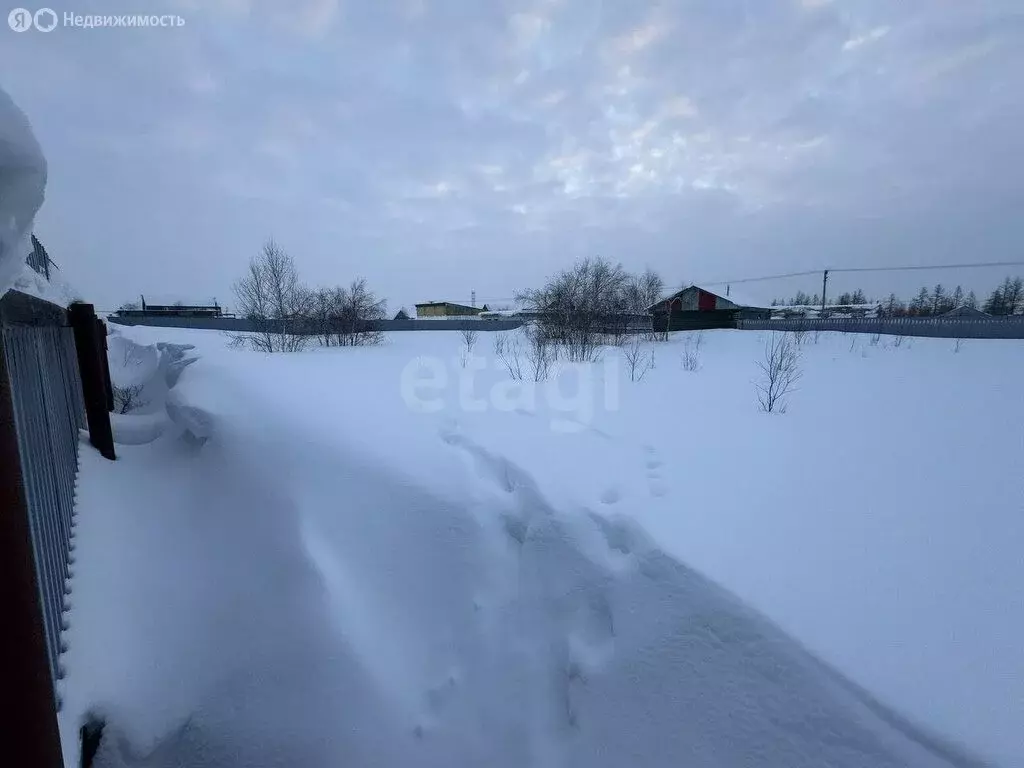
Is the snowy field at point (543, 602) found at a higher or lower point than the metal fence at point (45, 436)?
lower

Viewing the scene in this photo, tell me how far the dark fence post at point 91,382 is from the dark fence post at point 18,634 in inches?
133

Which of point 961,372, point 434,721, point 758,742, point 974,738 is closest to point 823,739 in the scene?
point 758,742

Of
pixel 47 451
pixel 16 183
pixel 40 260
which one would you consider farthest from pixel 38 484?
pixel 40 260

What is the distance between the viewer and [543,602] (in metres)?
2.02

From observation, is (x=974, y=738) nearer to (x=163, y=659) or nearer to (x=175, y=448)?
(x=163, y=659)

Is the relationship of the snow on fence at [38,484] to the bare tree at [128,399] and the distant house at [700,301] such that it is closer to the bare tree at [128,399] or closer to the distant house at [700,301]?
the bare tree at [128,399]

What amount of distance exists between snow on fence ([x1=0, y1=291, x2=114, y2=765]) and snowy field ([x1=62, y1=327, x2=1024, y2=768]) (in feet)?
1.04

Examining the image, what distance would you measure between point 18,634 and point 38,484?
146 cm

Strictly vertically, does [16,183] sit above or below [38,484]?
above

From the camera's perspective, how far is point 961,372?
26.7 ft

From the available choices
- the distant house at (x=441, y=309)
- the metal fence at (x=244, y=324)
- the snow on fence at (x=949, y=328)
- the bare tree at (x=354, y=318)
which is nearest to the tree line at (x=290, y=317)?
the bare tree at (x=354, y=318)

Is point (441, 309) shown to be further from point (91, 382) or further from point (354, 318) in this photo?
point (91, 382)

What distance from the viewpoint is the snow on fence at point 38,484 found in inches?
34.3

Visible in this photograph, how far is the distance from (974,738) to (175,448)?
4782 millimetres
